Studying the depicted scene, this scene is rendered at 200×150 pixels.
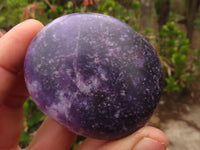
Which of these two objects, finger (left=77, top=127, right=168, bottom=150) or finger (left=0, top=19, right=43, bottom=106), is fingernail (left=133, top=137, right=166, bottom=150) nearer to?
finger (left=77, top=127, right=168, bottom=150)

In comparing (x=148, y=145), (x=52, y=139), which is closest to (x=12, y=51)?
(x=52, y=139)

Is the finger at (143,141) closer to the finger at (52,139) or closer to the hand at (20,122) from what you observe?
the hand at (20,122)

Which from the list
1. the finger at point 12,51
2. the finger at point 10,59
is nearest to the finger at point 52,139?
the finger at point 10,59

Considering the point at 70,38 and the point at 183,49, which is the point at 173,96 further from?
the point at 70,38

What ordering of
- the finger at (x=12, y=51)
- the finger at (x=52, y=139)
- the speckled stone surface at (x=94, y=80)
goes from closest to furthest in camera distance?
the speckled stone surface at (x=94, y=80), the finger at (x=12, y=51), the finger at (x=52, y=139)

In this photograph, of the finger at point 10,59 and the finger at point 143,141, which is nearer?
the finger at point 143,141

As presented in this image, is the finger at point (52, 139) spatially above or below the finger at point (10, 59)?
below

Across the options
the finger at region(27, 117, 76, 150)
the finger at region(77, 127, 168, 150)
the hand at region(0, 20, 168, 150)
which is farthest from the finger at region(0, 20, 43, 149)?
the finger at region(77, 127, 168, 150)
